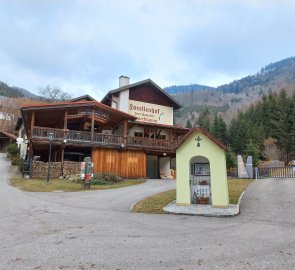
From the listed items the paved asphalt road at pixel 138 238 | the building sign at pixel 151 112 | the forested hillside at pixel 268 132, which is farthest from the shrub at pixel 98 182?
the forested hillside at pixel 268 132

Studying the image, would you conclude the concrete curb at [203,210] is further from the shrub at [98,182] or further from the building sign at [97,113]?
the building sign at [97,113]

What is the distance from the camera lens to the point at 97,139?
87.9ft

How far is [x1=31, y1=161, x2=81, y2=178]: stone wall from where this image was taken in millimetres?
23969

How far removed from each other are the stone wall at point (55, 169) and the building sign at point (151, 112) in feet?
35.7

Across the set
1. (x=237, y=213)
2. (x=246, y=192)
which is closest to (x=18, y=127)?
(x=246, y=192)

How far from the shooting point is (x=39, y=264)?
221 inches

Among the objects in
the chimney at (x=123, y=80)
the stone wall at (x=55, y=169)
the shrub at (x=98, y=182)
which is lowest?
the shrub at (x=98, y=182)

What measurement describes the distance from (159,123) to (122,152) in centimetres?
891

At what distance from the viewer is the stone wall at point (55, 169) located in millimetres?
23969

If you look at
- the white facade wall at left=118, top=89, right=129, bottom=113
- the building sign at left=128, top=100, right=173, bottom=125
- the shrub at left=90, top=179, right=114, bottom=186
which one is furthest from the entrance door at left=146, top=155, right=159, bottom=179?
the shrub at left=90, top=179, right=114, bottom=186

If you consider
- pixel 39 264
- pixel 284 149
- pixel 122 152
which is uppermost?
pixel 284 149

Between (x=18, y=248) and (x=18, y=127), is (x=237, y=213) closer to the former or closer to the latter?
(x=18, y=248)

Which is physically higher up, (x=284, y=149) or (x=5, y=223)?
(x=284, y=149)

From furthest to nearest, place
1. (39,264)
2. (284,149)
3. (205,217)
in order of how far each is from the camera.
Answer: (284,149) < (205,217) < (39,264)
